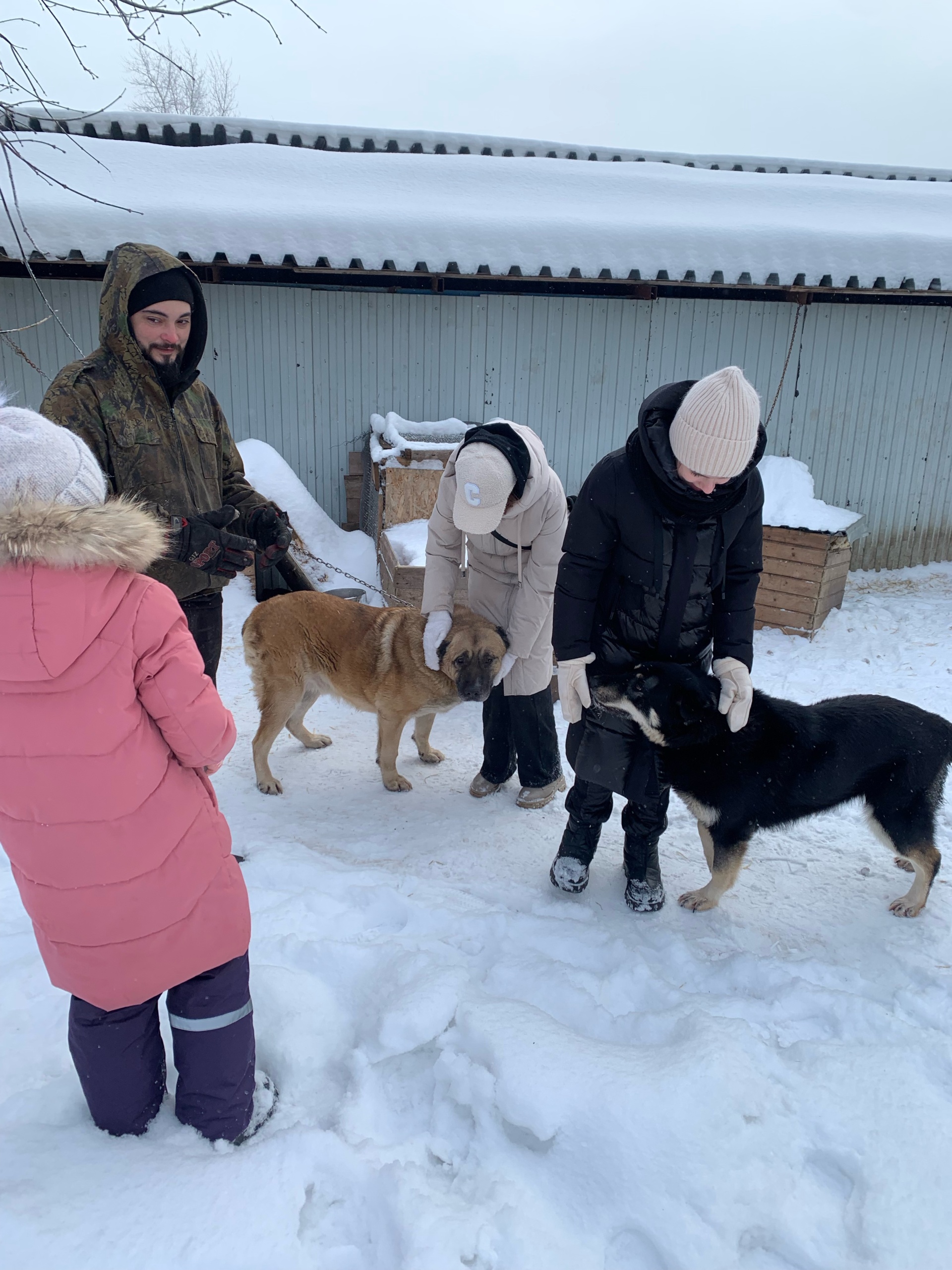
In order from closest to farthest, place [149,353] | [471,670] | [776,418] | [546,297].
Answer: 1. [149,353]
2. [471,670]
3. [546,297]
4. [776,418]

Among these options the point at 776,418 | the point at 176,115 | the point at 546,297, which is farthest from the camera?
Result: the point at 176,115

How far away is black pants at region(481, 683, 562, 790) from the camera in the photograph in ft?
13.7

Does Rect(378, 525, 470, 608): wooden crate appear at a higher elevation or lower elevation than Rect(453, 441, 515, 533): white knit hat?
lower

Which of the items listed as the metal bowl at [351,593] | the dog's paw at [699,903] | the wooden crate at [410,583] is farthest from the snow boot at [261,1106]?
the metal bowl at [351,593]

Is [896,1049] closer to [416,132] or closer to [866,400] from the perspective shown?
[866,400]

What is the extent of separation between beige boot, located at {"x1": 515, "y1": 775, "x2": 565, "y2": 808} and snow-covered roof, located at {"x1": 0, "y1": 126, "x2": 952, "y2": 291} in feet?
19.4

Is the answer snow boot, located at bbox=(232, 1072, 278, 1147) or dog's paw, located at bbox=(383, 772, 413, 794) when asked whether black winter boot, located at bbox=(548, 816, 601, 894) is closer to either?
dog's paw, located at bbox=(383, 772, 413, 794)

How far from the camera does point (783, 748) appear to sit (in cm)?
313


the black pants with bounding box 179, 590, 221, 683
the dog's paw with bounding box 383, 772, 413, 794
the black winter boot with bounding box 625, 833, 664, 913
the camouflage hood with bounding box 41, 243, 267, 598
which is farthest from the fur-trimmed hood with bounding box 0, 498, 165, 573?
the dog's paw with bounding box 383, 772, 413, 794

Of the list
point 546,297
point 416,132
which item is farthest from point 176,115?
point 546,297

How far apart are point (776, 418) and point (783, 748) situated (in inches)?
286

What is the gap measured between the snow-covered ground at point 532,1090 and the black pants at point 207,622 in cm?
96

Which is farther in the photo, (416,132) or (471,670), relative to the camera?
(416,132)

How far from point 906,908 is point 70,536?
3527 mm
